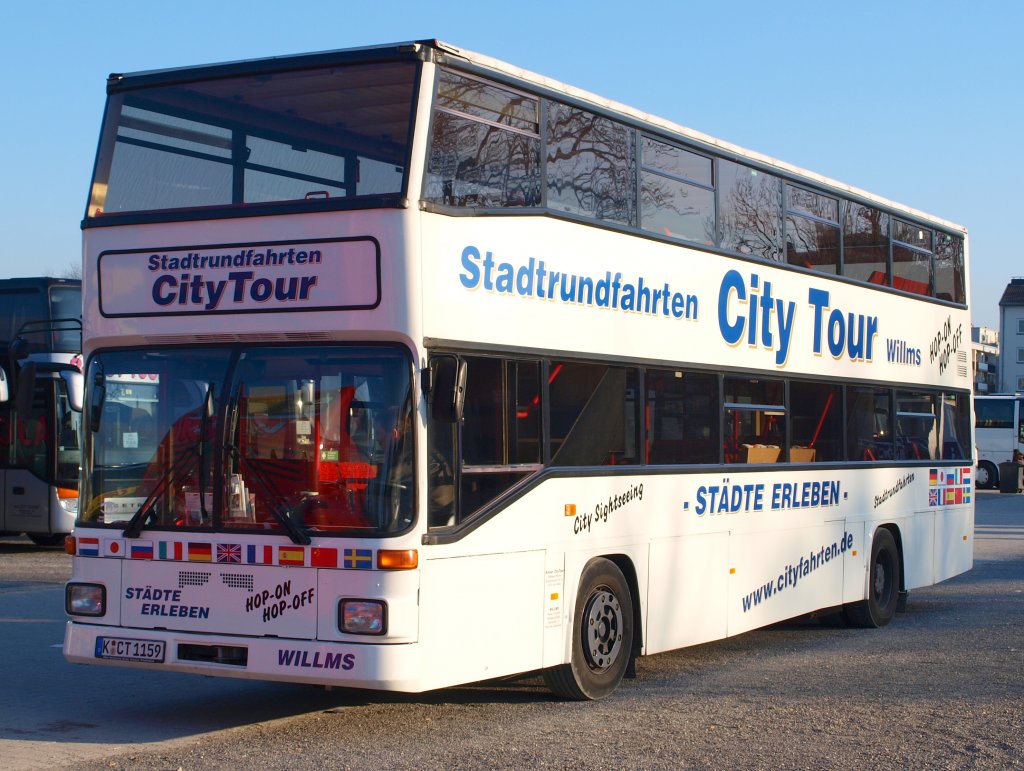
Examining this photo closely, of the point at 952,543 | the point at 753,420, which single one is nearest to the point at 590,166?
the point at 753,420

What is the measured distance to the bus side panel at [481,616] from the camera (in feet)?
27.0

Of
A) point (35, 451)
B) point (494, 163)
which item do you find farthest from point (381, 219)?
point (35, 451)

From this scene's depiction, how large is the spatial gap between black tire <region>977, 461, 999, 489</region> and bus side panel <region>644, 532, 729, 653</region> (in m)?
39.9

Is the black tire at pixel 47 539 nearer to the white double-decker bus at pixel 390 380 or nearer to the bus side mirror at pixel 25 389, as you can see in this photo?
the bus side mirror at pixel 25 389

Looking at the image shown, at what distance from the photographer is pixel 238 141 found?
357 inches

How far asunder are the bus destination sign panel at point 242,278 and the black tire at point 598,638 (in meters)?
2.79

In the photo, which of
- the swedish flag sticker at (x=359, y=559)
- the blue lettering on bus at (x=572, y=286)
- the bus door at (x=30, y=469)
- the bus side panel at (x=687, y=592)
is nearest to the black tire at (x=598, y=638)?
the bus side panel at (x=687, y=592)

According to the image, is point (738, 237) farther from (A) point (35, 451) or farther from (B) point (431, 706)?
(A) point (35, 451)

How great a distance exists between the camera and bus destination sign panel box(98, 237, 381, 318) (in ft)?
27.1

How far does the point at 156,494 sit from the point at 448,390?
2015mm

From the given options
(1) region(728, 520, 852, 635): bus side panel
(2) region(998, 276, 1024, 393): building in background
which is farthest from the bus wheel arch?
(2) region(998, 276, 1024, 393): building in background

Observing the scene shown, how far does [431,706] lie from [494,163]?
3.72 metres

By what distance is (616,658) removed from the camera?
1007cm

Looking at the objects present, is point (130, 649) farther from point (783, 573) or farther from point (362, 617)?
point (783, 573)
